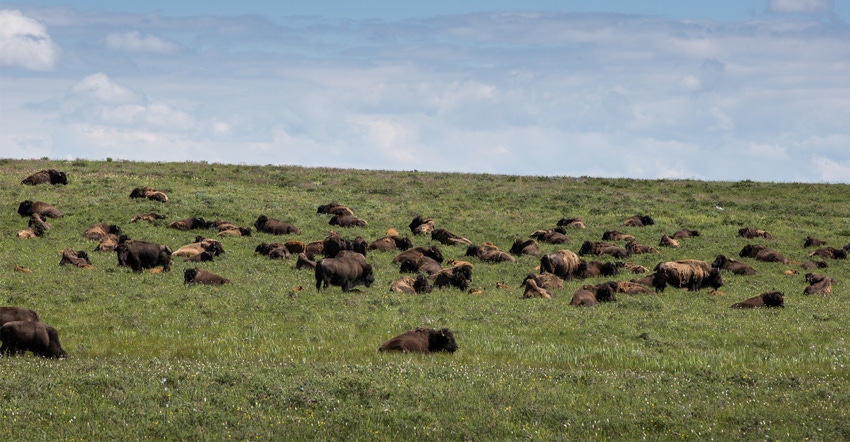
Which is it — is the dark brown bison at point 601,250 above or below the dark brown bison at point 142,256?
above

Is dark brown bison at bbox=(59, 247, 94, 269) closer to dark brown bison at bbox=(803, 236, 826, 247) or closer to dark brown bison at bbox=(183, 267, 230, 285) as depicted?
dark brown bison at bbox=(183, 267, 230, 285)

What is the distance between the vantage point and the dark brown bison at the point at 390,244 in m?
37.5

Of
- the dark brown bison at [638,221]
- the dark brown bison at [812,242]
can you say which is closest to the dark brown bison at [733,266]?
the dark brown bison at [812,242]

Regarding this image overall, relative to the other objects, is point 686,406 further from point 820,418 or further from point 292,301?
point 292,301

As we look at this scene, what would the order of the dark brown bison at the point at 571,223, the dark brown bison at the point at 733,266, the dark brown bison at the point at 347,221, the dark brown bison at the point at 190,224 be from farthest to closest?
1. the dark brown bison at the point at 571,223
2. the dark brown bison at the point at 347,221
3. the dark brown bison at the point at 190,224
4. the dark brown bison at the point at 733,266

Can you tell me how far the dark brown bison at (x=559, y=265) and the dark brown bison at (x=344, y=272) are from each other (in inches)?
280

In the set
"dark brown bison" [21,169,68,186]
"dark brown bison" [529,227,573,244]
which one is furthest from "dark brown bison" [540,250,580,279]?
"dark brown bison" [21,169,68,186]

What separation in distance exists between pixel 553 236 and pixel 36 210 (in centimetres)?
2556

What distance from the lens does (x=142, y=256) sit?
30203mm

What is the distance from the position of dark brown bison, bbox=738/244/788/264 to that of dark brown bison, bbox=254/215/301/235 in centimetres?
2107

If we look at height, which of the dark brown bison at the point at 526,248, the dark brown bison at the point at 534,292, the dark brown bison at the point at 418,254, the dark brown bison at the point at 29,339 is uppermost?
the dark brown bison at the point at 526,248

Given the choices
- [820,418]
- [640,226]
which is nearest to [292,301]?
[820,418]

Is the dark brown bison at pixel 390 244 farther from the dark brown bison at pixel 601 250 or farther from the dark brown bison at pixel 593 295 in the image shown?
the dark brown bison at pixel 593 295

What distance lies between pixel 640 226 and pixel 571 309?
82.4ft
